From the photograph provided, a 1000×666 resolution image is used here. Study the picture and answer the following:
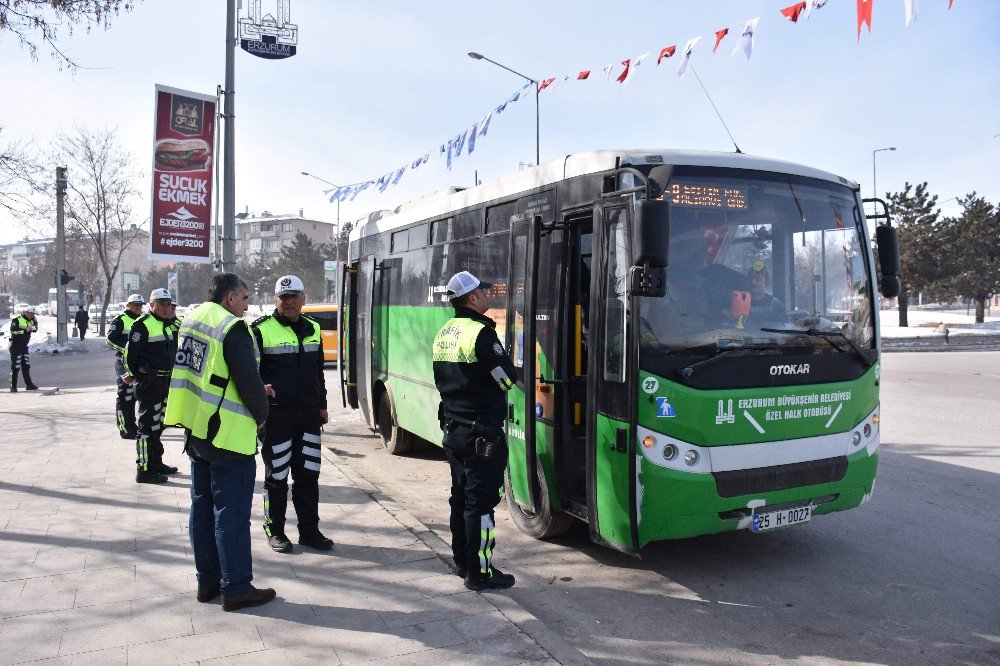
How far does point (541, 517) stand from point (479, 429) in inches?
61.2

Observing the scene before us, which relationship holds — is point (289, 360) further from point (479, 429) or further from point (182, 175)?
point (182, 175)

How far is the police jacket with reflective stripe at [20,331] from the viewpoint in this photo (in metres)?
16.9

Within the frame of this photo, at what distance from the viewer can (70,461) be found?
9016 mm

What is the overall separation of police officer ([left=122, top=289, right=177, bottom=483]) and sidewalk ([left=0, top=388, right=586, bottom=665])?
18.2 inches

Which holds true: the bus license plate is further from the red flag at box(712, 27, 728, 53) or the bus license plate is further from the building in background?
the building in background

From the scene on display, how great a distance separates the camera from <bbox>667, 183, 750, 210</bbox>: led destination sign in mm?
5172

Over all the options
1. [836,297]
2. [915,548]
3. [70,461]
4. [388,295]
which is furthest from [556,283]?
[70,461]

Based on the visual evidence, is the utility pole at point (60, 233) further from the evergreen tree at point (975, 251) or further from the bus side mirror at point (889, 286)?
the evergreen tree at point (975, 251)

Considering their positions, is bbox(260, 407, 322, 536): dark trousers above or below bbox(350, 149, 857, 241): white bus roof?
below

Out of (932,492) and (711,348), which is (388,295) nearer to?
(711,348)

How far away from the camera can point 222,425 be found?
4492 millimetres

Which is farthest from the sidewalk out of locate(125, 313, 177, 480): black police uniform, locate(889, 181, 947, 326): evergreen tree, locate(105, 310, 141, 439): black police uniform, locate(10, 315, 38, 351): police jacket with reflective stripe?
locate(889, 181, 947, 326): evergreen tree

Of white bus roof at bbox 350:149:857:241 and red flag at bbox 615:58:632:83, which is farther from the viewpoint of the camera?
red flag at bbox 615:58:632:83

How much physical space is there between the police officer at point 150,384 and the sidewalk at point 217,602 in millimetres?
463
